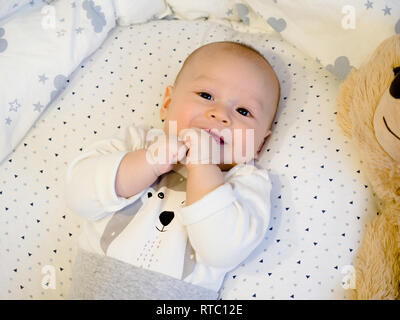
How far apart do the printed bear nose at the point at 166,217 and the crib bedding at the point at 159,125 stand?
0.22 m

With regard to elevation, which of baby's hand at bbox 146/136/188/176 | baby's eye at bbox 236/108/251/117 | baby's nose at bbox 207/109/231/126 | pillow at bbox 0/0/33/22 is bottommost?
baby's hand at bbox 146/136/188/176

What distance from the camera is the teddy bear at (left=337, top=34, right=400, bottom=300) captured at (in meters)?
0.94

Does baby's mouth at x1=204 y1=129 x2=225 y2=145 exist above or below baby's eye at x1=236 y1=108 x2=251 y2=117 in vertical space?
below

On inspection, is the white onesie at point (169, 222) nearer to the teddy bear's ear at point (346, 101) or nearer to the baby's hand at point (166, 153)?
the baby's hand at point (166, 153)

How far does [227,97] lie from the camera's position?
1.09m

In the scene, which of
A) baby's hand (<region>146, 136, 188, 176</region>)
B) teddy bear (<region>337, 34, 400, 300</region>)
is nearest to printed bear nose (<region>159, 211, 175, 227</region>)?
baby's hand (<region>146, 136, 188, 176</region>)

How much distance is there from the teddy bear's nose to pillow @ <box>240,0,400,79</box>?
0.28 m

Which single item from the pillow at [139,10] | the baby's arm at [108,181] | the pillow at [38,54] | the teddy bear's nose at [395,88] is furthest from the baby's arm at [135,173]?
the pillow at [139,10]

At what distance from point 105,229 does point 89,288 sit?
0.15 metres

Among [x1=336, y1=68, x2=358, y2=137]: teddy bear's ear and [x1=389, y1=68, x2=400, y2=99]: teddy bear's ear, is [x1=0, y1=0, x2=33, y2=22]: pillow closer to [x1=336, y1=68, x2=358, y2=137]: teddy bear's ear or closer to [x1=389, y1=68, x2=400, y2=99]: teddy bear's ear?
[x1=336, y1=68, x2=358, y2=137]: teddy bear's ear

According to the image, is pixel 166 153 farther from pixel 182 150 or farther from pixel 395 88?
pixel 395 88

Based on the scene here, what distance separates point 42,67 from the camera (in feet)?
4.21

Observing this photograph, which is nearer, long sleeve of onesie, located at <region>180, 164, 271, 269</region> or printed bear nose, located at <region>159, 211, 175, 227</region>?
long sleeve of onesie, located at <region>180, 164, 271, 269</region>

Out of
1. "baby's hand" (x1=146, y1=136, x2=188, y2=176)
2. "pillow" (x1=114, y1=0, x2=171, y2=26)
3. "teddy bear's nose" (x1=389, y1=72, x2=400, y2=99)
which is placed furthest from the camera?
"pillow" (x1=114, y1=0, x2=171, y2=26)
